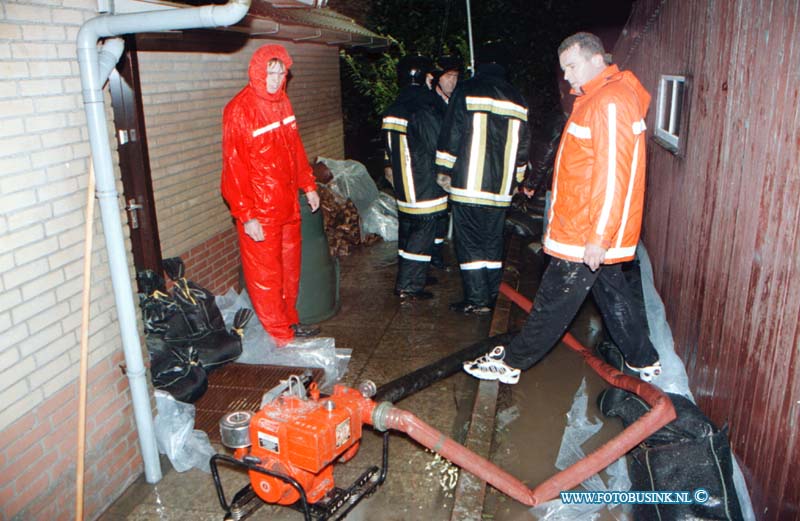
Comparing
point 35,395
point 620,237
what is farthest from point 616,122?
point 35,395

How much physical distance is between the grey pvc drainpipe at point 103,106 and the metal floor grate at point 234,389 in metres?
0.81

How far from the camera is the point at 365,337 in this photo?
5438mm

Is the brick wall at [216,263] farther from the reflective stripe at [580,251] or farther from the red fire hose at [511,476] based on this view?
the reflective stripe at [580,251]

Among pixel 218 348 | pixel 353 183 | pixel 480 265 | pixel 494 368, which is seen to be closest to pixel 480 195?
pixel 480 265

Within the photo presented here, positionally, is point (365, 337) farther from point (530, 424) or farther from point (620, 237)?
point (620, 237)

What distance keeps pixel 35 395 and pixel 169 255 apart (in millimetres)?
2302

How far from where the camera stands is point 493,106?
5254mm

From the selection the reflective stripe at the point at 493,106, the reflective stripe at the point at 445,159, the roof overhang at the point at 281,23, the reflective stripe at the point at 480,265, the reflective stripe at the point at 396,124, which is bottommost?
the reflective stripe at the point at 480,265

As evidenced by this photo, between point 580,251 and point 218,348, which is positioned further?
point 218,348

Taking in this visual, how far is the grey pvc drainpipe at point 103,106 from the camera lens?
2.85 m

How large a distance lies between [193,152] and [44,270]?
2679 mm

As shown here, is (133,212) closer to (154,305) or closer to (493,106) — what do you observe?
(154,305)

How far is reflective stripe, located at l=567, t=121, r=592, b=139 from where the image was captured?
358 cm

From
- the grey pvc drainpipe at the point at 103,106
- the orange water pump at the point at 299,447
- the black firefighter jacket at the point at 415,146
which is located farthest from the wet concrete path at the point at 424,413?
the black firefighter jacket at the point at 415,146
